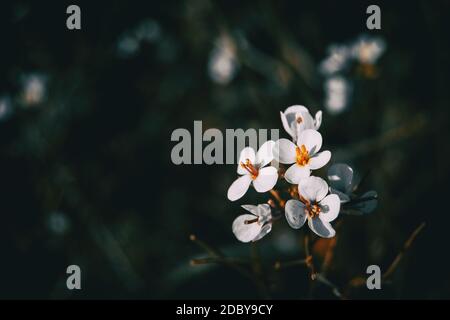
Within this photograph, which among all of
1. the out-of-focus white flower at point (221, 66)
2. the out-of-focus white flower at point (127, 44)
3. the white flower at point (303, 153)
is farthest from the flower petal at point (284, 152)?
the out-of-focus white flower at point (127, 44)

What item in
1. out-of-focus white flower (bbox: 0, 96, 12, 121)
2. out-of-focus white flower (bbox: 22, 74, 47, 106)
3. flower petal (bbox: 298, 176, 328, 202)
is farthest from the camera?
out-of-focus white flower (bbox: 22, 74, 47, 106)

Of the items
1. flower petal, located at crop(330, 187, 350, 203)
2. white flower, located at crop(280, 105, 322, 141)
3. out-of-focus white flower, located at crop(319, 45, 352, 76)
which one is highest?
out-of-focus white flower, located at crop(319, 45, 352, 76)

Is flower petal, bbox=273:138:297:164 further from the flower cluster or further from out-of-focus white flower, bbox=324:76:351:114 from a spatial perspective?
out-of-focus white flower, bbox=324:76:351:114

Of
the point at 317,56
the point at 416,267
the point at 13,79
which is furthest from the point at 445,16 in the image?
the point at 13,79

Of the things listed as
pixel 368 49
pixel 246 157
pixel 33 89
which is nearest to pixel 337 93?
pixel 368 49

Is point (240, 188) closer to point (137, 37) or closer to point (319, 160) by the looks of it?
point (319, 160)

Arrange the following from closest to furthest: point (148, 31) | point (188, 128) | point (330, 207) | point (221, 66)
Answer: point (330, 207), point (188, 128), point (221, 66), point (148, 31)

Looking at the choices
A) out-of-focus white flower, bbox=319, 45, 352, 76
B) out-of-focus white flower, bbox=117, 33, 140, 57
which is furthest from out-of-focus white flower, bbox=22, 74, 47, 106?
out-of-focus white flower, bbox=319, 45, 352, 76
